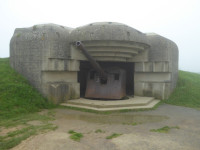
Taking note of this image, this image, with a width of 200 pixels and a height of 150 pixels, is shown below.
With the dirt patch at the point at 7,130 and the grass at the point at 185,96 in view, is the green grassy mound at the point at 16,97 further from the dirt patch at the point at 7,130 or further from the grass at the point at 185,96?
the grass at the point at 185,96

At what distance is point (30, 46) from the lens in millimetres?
7738

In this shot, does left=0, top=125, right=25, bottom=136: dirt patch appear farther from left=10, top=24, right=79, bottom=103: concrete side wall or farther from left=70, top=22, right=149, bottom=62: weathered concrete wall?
left=70, top=22, right=149, bottom=62: weathered concrete wall

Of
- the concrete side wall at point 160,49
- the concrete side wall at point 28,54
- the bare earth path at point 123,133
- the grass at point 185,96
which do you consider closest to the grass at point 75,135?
the bare earth path at point 123,133

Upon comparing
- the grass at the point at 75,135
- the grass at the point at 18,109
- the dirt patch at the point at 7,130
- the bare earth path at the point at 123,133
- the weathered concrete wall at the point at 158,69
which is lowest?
the bare earth path at the point at 123,133

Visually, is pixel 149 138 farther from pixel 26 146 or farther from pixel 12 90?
pixel 12 90

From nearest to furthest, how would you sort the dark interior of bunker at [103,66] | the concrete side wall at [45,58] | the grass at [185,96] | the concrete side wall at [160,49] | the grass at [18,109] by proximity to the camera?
the grass at [18,109], the concrete side wall at [45,58], the grass at [185,96], the concrete side wall at [160,49], the dark interior of bunker at [103,66]

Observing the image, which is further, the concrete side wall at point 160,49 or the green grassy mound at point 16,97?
the concrete side wall at point 160,49

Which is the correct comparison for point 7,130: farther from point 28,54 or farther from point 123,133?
point 28,54

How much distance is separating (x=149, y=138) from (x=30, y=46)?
6.13m

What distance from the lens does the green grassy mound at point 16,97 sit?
6.04 meters

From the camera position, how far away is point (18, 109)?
243 inches

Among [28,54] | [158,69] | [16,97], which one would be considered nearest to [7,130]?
[16,97]

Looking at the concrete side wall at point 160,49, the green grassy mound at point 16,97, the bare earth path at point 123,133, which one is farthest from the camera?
the concrete side wall at point 160,49

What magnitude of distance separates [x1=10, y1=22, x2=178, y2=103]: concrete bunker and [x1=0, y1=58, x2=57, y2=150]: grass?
435 mm
